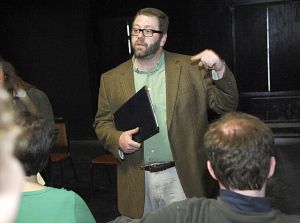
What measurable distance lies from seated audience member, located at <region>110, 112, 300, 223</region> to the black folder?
31.5 inches

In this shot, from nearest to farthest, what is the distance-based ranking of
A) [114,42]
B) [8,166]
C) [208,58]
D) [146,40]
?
[8,166], [208,58], [146,40], [114,42]

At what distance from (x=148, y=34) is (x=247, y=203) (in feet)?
4.06

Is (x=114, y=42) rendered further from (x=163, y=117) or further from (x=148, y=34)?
(x=163, y=117)

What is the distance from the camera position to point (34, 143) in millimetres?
1327

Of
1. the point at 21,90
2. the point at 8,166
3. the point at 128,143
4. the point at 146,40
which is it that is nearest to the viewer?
the point at 8,166

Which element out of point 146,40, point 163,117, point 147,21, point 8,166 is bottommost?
point 163,117

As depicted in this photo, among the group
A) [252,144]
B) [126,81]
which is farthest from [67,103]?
[252,144]

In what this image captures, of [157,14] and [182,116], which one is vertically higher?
[157,14]

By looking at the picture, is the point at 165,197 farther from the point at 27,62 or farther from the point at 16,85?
the point at 27,62

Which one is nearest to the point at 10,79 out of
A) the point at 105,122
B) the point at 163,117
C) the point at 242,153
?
the point at 105,122

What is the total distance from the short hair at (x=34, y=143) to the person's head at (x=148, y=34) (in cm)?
79

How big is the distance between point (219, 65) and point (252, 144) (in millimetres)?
837

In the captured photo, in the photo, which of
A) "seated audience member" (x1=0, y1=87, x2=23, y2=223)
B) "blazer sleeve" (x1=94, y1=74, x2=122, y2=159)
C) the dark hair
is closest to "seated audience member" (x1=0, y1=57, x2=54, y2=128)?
the dark hair

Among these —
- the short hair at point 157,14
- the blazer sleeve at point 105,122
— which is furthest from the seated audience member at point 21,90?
the short hair at point 157,14
